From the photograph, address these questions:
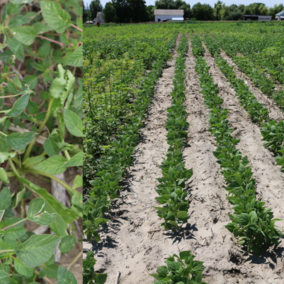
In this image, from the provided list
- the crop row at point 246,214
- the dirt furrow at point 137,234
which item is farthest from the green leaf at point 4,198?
the crop row at point 246,214

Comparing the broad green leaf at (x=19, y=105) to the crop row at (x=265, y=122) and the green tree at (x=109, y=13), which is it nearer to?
the crop row at (x=265, y=122)

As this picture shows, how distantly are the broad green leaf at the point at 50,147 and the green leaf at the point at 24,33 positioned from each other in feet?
0.57

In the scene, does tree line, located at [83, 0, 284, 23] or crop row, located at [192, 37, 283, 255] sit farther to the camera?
tree line, located at [83, 0, 284, 23]

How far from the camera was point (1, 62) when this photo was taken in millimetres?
573

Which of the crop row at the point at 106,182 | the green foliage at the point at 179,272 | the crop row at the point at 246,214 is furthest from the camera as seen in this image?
the crop row at the point at 106,182

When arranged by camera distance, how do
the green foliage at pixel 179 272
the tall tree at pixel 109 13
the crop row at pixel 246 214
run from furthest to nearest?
1. the tall tree at pixel 109 13
2. the crop row at pixel 246 214
3. the green foliage at pixel 179 272

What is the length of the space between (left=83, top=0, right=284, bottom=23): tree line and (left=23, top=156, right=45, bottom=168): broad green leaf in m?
42.6

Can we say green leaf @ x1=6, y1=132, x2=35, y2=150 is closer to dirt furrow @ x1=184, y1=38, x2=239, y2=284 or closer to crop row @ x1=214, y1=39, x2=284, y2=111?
dirt furrow @ x1=184, y1=38, x2=239, y2=284

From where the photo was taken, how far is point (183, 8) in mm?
55719

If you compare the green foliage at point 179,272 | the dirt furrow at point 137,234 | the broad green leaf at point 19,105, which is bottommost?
the dirt furrow at point 137,234

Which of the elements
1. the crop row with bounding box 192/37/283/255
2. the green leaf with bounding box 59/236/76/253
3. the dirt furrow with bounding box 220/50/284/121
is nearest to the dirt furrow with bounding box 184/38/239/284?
the crop row with bounding box 192/37/283/255

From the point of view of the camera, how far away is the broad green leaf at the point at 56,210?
1.81 ft

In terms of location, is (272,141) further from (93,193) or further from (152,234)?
(93,193)

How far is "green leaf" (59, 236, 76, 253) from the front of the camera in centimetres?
56
